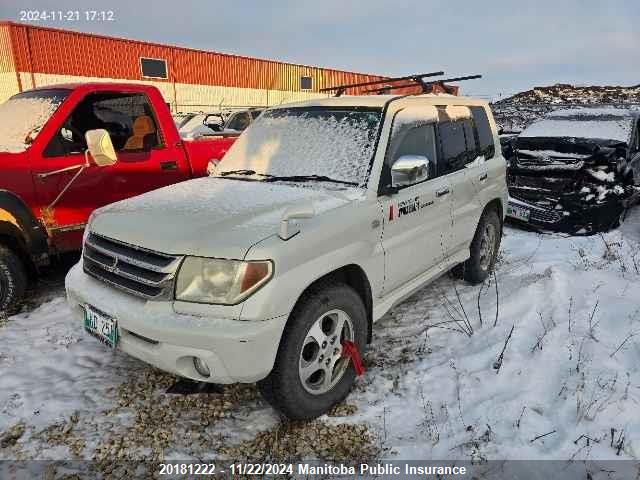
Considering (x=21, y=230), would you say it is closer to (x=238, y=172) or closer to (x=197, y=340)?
(x=238, y=172)

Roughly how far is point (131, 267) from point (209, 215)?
21.0 inches

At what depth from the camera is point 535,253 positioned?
A: 5.64 metres

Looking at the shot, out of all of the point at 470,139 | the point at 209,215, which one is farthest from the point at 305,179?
the point at 470,139

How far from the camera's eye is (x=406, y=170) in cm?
296

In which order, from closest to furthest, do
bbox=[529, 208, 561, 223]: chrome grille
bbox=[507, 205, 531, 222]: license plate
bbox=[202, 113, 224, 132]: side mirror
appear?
bbox=[529, 208, 561, 223]: chrome grille, bbox=[507, 205, 531, 222]: license plate, bbox=[202, 113, 224, 132]: side mirror

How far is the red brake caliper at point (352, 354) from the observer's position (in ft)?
9.33

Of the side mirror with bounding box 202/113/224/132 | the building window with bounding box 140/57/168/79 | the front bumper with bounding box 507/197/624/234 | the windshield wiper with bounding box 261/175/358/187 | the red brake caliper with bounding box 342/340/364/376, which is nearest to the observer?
the red brake caliper with bounding box 342/340/364/376

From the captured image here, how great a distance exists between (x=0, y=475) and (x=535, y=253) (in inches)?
222

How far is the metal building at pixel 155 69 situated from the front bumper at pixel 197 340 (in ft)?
69.6

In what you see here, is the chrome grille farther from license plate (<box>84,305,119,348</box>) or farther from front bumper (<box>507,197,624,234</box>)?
license plate (<box>84,305,119,348</box>)

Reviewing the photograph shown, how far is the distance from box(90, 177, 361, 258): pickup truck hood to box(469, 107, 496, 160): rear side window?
88.0 inches

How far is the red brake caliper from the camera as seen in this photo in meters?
2.84

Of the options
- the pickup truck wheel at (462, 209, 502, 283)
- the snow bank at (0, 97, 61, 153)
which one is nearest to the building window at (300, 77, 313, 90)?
the snow bank at (0, 97, 61, 153)

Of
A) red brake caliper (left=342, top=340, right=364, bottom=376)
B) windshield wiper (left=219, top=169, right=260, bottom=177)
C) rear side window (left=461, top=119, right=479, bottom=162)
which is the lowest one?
red brake caliper (left=342, top=340, right=364, bottom=376)
